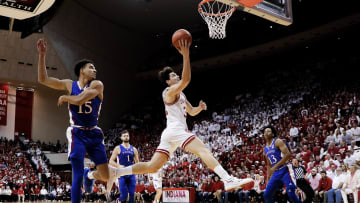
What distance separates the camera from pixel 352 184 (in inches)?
389

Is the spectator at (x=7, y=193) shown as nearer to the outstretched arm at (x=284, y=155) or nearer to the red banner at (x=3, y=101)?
the red banner at (x=3, y=101)

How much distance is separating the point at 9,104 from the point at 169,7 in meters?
13.0

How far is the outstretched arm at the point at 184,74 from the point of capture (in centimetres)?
477

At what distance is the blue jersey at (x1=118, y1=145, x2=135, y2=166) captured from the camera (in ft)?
27.1

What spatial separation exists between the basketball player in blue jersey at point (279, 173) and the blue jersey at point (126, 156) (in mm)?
2983

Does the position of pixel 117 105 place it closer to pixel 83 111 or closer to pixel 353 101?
pixel 353 101

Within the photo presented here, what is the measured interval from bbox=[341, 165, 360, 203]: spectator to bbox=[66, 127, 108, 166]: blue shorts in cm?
728

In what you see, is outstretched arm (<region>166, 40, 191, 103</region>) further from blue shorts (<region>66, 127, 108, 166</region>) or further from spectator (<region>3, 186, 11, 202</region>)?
spectator (<region>3, 186, 11, 202</region>)

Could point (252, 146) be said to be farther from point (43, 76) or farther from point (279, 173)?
point (43, 76)

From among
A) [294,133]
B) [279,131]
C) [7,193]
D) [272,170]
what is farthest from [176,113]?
[7,193]

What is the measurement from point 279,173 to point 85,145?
3264 millimetres

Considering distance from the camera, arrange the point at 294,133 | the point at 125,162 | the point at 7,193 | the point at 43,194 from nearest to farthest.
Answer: the point at 125,162, the point at 294,133, the point at 7,193, the point at 43,194

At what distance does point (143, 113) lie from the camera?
3067 cm

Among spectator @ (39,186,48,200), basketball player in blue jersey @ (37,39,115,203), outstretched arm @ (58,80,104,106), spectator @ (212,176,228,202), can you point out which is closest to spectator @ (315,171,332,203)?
spectator @ (212,176,228,202)
